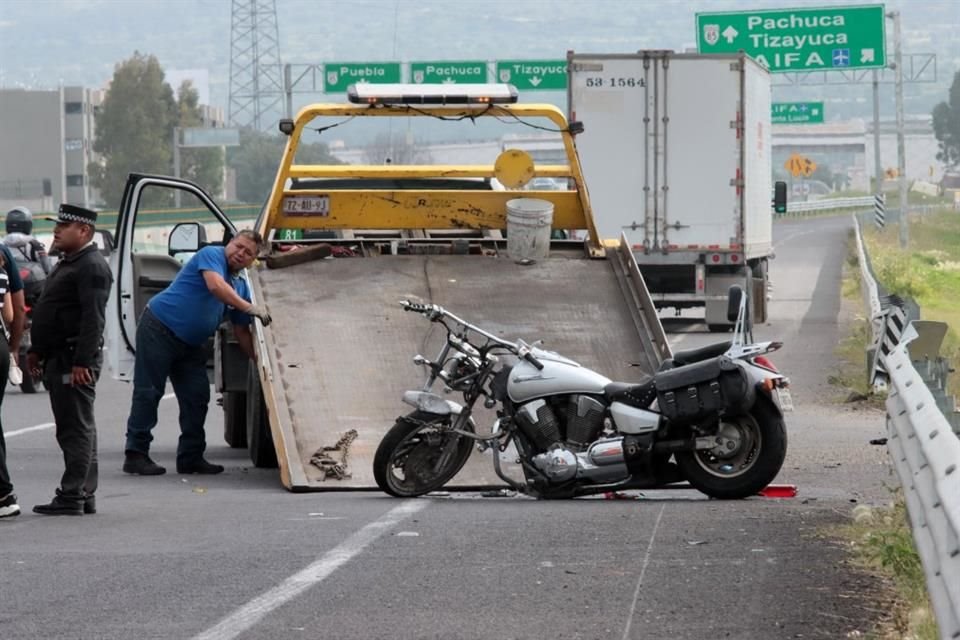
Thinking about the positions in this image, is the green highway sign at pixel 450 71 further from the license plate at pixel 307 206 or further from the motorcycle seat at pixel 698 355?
the motorcycle seat at pixel 698 355

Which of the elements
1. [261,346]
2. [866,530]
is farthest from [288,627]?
[261,346]

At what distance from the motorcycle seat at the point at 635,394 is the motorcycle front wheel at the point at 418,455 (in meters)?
0.90

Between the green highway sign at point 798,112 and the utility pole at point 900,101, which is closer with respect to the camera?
the utility pole at point 900,101

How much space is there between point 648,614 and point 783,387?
3.77m

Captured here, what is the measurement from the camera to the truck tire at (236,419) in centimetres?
1498

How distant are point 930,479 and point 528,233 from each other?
817 centimetres

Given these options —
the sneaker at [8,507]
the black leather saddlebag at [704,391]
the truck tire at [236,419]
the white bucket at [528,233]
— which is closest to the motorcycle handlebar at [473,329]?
the black leather saddlebag at [704,391]

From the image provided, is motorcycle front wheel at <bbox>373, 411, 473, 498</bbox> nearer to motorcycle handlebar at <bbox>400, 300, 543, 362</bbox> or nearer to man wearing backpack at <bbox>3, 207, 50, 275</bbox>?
motorcycle handlebar at <bbox>400, 300, 543, 362</bbox>

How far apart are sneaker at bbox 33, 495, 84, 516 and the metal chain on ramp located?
66.2 inches

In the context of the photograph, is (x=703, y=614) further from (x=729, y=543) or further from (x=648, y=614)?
(x=729, y=543)

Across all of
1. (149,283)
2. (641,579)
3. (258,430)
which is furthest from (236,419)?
(641,579)

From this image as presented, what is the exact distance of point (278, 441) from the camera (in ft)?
38.7

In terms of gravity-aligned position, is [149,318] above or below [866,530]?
above

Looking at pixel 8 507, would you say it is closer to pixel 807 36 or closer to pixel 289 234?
pixel 289 234
